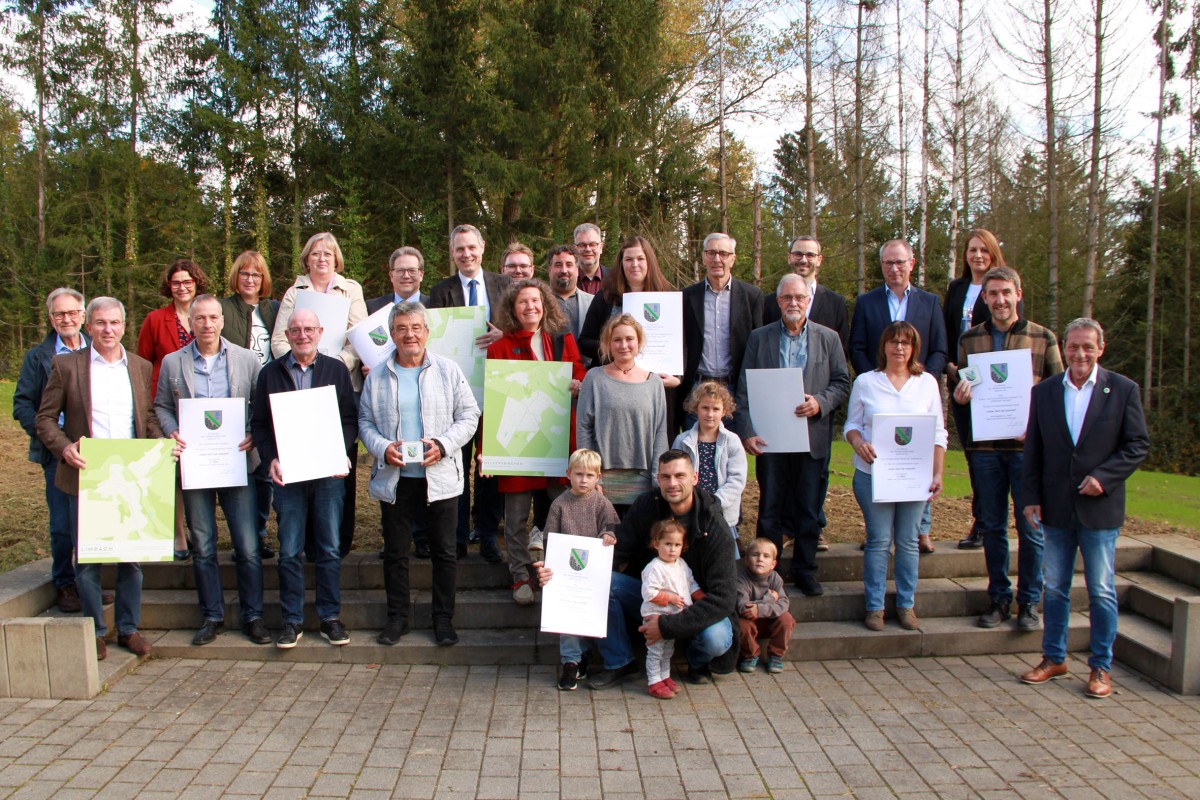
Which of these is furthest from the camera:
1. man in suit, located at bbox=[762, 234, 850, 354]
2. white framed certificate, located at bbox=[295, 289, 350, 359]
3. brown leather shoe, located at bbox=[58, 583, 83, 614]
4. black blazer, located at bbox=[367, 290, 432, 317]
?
black blazer, located at bbox=[367, 290, 432, 317]

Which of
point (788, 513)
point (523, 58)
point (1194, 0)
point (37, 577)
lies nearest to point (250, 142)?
point (523, 58)

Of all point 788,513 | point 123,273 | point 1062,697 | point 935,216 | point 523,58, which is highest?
point 523,58

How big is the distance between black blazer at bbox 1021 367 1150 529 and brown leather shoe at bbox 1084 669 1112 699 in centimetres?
86

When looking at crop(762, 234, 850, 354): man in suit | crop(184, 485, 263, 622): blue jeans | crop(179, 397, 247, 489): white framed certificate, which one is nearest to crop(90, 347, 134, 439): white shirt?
crop(179, 397, 247, 489): white framed certificate

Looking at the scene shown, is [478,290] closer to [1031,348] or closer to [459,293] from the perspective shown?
[459,293]

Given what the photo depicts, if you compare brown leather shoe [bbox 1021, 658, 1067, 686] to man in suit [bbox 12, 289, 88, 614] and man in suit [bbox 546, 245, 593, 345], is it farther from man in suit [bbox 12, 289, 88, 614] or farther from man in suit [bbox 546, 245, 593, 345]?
man in suit [bbox 12, 289, 88, 614]

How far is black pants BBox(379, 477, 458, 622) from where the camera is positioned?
5.34 metres

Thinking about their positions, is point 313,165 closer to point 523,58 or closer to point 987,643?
point 523,58

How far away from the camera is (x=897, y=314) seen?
6.15m

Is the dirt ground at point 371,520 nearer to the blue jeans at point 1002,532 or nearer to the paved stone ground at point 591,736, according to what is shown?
the blue jeans at point 1002,532

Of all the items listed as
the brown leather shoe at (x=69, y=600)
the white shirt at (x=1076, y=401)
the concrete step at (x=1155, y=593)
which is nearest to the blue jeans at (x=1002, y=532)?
the white shirt at (x=1076, y=401)

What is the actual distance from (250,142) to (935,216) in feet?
73.1

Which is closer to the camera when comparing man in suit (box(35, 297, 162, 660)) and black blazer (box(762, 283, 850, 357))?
man in suit (box(35, 297, 162, 660))

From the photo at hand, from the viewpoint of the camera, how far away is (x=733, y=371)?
19.8 feet
